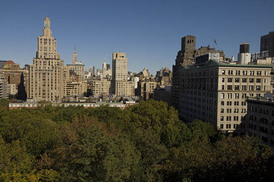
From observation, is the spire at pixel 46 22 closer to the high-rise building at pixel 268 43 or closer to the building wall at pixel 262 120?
the building wall at pixel 262 120

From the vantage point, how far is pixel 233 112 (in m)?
73.0

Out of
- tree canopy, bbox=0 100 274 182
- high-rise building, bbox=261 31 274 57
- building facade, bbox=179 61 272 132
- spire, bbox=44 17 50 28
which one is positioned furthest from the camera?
high-rise building, bbox=261 31 274 57

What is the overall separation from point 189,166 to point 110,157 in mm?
10705

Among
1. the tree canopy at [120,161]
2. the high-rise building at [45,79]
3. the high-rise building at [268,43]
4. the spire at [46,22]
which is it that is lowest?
the tree canopy at [120,161]

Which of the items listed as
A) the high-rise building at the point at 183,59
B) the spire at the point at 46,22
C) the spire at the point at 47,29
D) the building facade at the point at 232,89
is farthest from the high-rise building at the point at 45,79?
the building facade at the point at 232,89

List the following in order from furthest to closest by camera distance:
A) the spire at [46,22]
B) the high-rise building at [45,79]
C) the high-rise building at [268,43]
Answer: the high-rise building at [268,43] < the spire at [46,22] < the high-rise building at [45,79]

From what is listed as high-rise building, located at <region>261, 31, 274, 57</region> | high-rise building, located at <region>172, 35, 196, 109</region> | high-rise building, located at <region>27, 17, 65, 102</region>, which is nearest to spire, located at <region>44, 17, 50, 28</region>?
high-rise building, located at <region>27, 17, 65, 102</region>

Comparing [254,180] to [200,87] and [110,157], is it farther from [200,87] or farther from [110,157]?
[200,87]

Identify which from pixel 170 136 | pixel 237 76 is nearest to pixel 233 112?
pixel 237 76

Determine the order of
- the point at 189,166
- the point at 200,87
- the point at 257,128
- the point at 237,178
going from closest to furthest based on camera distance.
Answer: the point at 237,178 < the point at 189,166 < the point at 257,128 < the point at 200,87

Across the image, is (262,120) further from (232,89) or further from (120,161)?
(120,161)

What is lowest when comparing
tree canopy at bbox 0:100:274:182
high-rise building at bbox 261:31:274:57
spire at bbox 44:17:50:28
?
tree canopy at bbox 0:100:274:182

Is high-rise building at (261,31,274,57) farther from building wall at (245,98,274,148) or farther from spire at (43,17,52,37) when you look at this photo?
spire at (43,17,52,37)

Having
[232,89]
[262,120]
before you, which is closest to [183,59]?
[232,89]
